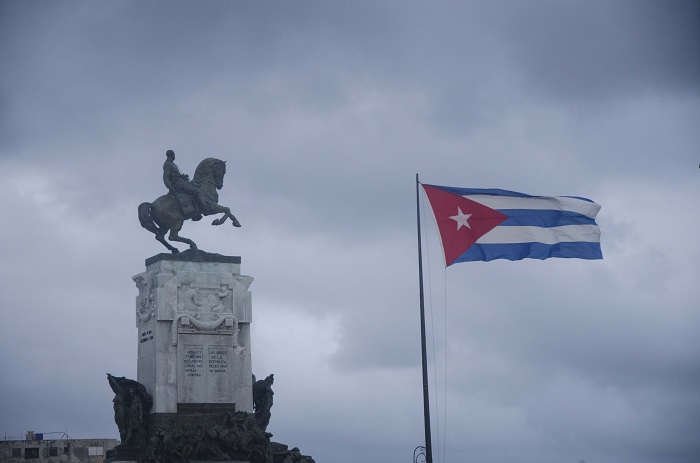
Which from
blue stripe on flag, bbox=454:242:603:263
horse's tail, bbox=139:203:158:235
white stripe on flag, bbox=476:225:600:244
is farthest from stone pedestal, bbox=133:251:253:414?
white stripe on flag, bbox=476:225:600:244

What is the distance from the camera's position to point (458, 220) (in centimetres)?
5003

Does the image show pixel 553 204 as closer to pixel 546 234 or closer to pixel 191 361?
pixel 546 234

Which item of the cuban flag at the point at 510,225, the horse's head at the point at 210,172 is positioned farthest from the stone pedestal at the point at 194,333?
the cuban flag at the point at 510,225

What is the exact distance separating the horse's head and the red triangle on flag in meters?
9.93

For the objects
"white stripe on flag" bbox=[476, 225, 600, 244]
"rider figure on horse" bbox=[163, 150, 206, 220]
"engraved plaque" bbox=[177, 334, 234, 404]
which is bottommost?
"engraved plaque" bbox=[177, 334, 234, 404]

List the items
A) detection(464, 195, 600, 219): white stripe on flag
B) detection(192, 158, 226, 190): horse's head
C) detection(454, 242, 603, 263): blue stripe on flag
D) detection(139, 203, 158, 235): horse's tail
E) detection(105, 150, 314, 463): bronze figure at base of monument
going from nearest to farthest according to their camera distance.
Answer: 1. detection(454, 242, 603, 263): blue stripe on flag
2. detection(105, 150, 314, 463): bronze figure at base of monument
3. detection(464, 195, 600, 219): white stripe on flag
4. detection(139, 203, 158, 235): horse's tail
5. detection(192, 158, 226, 190): horse's head

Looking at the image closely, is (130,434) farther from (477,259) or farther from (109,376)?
(477,259)

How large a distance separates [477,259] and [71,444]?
65.8 m

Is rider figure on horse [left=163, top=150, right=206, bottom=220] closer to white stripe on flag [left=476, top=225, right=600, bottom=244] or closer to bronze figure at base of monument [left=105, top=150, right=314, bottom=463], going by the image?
bronze figure at base of monument [left=105, top=150, right=314, bottom=463]

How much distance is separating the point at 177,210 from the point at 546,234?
1423cm

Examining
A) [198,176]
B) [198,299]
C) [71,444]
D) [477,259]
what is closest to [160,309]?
[198,299]

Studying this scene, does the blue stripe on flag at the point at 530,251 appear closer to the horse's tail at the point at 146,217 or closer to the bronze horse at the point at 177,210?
the bronze horse at the point at 177,210

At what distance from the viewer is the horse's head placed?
183ft

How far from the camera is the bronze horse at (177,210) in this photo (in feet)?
179
